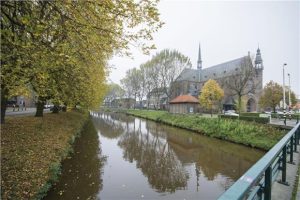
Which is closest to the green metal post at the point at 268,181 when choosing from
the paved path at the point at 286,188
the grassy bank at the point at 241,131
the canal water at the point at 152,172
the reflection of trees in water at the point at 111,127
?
the paved path at the point at 286,188

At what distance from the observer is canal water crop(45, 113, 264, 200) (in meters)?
9.09

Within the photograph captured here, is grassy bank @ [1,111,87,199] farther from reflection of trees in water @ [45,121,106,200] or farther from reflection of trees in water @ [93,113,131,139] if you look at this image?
reflection of trees in water @ [93,113,131,139]

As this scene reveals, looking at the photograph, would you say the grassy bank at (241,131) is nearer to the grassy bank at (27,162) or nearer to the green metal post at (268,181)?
the grassy bank at (27,162)

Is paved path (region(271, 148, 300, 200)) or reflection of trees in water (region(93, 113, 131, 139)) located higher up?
paved path (region(271, 148, 300, 200))

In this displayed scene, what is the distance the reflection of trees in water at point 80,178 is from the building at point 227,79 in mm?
31860

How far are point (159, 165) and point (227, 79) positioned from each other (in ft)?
128

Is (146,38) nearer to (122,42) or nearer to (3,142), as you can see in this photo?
(122,42)

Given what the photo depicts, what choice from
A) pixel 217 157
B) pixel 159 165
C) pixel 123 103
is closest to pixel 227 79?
pixel 217 157

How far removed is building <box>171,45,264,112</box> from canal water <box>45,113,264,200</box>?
25.6m

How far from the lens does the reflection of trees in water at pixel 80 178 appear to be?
8477mm

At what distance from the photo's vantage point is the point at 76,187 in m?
9.17

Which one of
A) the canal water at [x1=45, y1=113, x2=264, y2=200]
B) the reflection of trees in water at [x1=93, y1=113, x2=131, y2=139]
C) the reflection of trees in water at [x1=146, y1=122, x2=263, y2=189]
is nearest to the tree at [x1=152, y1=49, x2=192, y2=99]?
the reflection of trees in water at [x1=93, y1=113, x2=131, y2=139]

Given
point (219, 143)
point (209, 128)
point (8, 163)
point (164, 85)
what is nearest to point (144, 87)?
point (164, 85)

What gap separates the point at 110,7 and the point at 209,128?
22.4 meters
